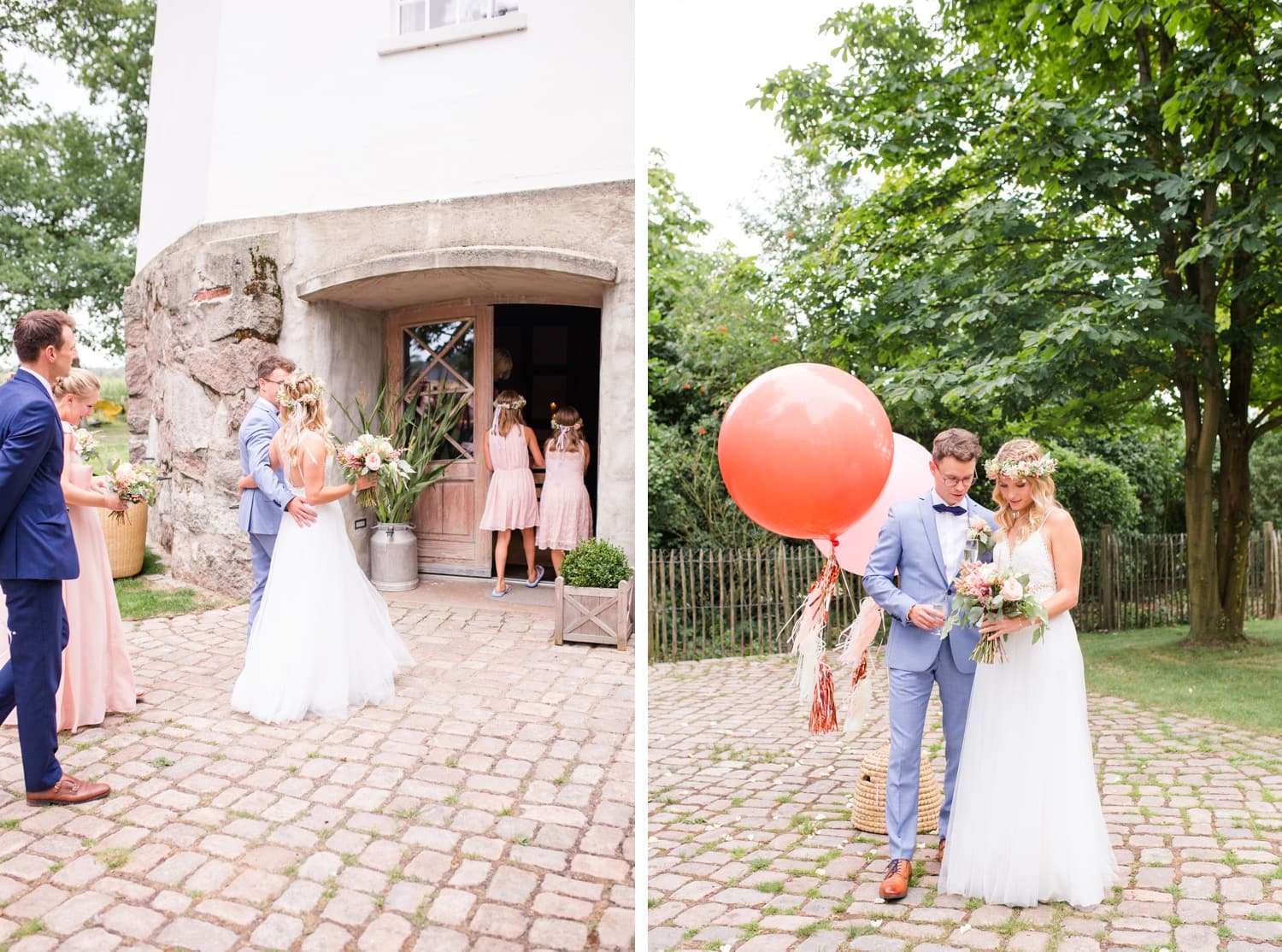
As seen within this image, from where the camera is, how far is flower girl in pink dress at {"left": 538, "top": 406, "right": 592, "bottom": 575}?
7164mm

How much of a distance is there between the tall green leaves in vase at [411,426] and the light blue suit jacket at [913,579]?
4.17 metres

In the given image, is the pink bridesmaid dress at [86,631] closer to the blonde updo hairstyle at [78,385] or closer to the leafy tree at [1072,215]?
the blonde updo hairstyle at [78,385]

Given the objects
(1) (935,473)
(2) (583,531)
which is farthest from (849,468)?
(2) (583,531)

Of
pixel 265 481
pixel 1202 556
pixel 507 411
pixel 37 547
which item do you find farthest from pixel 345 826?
pixel 1202 556

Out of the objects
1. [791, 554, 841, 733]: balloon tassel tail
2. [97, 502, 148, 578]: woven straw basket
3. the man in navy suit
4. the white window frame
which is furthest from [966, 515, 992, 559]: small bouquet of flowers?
[97, 502, 148, 578]: woven straw basket

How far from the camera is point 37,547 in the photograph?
3242 mm

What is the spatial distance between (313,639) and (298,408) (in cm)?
113

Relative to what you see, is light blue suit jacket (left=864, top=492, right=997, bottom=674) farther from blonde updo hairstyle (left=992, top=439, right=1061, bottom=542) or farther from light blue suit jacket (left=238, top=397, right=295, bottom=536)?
light blue suit jacket (left=238, top=397, right=295, bottom=536)

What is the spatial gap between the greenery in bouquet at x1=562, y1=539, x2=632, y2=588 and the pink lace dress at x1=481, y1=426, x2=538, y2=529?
1.57 meters

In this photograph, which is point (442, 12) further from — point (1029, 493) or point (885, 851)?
point (885, 851)

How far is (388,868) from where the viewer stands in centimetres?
283

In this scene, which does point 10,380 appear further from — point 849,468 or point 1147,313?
point 1147,313

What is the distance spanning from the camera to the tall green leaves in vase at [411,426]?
6.84m

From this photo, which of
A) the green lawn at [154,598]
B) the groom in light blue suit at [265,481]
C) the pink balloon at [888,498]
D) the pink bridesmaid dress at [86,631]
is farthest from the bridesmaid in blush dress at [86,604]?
the pink balloon at [888,498]
